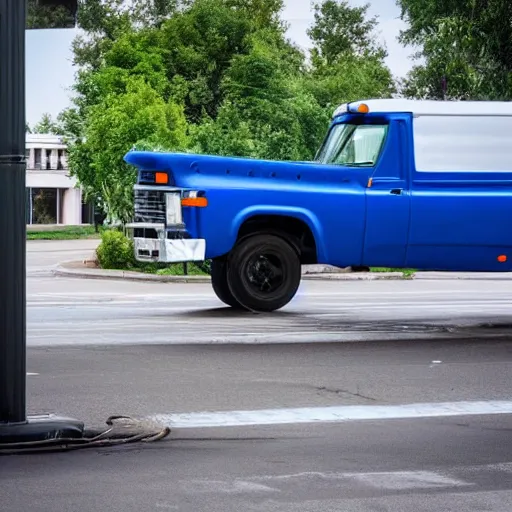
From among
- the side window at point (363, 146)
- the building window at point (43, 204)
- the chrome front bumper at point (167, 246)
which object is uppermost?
the side window at point (363, 146)

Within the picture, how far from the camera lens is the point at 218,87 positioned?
7188 cm

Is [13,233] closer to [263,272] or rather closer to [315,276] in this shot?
[263,272]

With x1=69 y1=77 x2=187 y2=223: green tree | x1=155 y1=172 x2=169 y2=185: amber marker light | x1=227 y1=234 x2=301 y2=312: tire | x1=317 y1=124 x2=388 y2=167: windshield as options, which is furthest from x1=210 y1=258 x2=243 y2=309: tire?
x1=69 y1=77 x2=187 y2=223: green tree

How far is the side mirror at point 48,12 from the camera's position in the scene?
7.41 meters

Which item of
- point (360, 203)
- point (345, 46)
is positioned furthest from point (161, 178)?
point (345, 46)

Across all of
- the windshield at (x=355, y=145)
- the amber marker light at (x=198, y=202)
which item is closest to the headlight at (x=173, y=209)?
the amber marker light at (x=198, y=202)

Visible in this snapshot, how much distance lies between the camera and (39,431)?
23.4 ft

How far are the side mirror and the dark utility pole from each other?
0.49 m

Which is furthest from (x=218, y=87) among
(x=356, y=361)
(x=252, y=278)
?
(x=356, y=361)

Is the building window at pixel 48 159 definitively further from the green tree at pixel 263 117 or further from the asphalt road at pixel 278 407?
the asphalt road at pixel 278 407

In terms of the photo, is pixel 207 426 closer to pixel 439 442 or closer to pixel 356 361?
pixel 439 442

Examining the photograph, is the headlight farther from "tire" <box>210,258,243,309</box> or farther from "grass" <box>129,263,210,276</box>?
"grass" <box>129,263,210,276</box>

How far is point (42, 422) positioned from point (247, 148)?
90.4ft

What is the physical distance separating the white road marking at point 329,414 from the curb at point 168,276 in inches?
684
